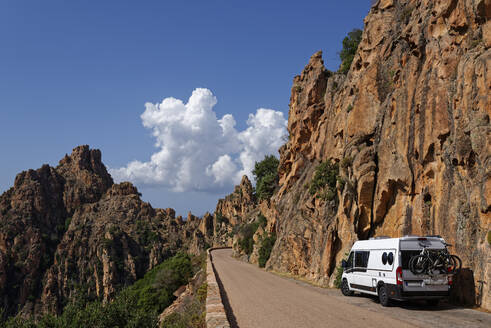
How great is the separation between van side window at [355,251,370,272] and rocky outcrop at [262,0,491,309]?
310 centimetres

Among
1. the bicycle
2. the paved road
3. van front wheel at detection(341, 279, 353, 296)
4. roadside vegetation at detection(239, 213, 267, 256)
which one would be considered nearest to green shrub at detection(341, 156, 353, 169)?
van front wheel at detection(341, 279, 353, 296)

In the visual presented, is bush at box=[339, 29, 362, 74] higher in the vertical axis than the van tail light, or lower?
higher

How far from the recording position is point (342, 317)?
1211cm

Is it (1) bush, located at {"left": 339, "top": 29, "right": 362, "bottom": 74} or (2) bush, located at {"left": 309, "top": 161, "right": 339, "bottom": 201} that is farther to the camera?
(1) bush, located at {"left": 339, "top": 29, "right": 362, "bottom": 74}

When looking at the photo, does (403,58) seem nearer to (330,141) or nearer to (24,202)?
(330,141)

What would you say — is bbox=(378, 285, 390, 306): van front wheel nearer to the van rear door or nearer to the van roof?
the van rear door

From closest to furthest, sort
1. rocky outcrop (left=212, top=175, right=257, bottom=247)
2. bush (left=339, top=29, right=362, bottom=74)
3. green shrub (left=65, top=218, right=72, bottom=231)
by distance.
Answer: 1. bush (left=339, top=29, right=362, bottom=74)
2. rocky outcrop (left=212, top=175, right=257, bottom=247)
3. green shrub (left=65, top=218, right=72, bottom=231)

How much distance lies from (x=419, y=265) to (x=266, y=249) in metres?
27.2

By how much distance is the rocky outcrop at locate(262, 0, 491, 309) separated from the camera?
46.2 ft

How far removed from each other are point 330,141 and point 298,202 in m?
6.65

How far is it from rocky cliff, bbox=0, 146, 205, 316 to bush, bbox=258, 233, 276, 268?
178 feet

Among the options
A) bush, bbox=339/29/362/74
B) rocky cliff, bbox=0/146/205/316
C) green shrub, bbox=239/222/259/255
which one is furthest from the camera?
rocky cliff, bbox=0/146/205/316

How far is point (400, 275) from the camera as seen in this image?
1298 centimetres

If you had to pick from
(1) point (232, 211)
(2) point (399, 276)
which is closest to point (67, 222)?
(1) point (232, 211)
